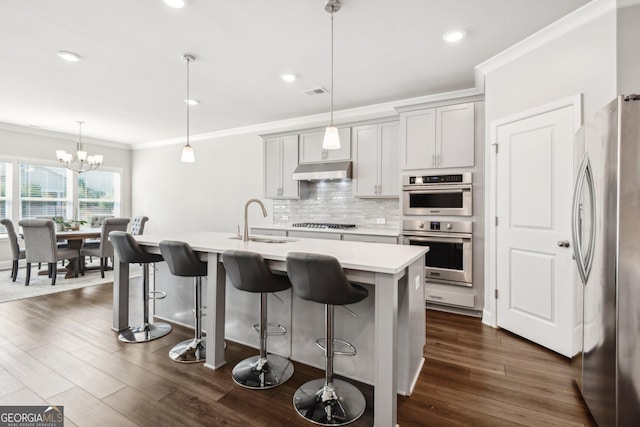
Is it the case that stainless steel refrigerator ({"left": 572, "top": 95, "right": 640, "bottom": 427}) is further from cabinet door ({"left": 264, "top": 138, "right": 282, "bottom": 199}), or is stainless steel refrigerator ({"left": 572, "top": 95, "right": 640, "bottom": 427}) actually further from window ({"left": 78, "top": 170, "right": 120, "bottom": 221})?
window ({"left": 78, "top": 170, "right": 120, "bottom": 221})

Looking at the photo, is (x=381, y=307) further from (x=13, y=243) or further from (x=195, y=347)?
(x=13, y=243)

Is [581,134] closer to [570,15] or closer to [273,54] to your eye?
[570,15]

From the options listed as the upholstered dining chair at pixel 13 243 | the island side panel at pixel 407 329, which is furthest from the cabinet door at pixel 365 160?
the upholstered dining chair at pixel 13 243

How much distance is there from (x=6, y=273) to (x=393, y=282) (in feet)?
22.8

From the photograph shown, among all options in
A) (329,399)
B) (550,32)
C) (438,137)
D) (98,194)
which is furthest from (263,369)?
(98,194)

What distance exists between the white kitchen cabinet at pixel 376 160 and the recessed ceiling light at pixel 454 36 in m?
1.35

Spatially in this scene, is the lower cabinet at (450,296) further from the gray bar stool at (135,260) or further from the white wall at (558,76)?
the gray bar stool at (135,260)

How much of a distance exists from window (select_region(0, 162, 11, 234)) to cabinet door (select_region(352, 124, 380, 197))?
648 centimetres

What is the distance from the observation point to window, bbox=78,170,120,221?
6867 mm

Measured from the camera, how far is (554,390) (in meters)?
2.06

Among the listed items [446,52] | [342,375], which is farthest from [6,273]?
[446,52]

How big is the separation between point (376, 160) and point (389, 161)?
182 mm

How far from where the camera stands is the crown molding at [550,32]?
88.5 inches

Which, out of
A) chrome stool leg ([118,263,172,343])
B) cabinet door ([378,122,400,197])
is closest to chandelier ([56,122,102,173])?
chrome stool leg ([118,263,172,343])
